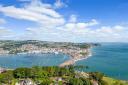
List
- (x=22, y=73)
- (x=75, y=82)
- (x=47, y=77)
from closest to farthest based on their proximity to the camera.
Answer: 1. (x=75, y=82)
2. (x=47, y=77)
3. (x=22, y=73)

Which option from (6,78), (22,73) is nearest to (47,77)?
(22,73)

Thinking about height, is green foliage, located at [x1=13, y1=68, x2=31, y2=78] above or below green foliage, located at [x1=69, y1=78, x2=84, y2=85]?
above

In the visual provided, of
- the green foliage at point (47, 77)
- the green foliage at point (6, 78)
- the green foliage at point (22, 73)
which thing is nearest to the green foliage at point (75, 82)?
→ the green foliage at point (47, 77)

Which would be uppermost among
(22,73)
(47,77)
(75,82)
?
(22,73)

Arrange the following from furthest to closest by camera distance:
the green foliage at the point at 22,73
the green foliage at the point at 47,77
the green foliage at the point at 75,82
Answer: the green foliage at the point at 22,73, the green foliage at the point at 47,77, the green foliage at the point at 75,82

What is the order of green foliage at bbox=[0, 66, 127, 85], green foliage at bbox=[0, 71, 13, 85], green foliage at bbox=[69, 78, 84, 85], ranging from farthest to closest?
green foliage at bbox=[0, 66, 127, 85], green foliage at bbox=[69, 78, 84, 85], green foliage at bbox=[0, 71, 13, 85]

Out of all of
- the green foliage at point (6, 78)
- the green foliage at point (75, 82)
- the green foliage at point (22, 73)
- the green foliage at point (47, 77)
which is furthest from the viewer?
the green foliage at point (22, 73)

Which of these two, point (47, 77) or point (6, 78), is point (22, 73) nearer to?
point (6, 78)

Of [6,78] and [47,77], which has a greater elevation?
[6,78]

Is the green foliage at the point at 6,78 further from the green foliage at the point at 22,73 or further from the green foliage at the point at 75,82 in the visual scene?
the green foliage at the point at 75,82

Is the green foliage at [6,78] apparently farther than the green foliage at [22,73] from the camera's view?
No

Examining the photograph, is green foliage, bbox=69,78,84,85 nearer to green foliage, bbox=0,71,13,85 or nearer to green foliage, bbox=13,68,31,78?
green foliage, bbox=13,68,31,78

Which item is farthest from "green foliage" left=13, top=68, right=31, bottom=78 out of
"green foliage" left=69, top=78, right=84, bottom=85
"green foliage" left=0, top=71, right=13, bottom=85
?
"green foliage" left=69, top=78, right=84, bottom=85
